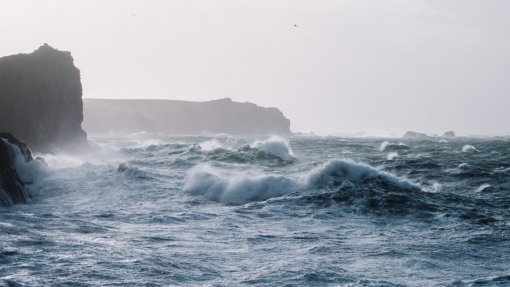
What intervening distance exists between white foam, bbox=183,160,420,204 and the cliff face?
17.7 meters

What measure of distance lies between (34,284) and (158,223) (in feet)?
20.8

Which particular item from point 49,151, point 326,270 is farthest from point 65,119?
point 326,270

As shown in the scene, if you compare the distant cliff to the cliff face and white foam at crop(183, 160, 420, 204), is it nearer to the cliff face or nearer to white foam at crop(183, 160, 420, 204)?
the cliff face

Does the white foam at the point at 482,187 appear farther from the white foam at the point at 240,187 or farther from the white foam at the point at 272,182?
the white foam at the point at 240,187

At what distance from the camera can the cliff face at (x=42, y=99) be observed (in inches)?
1358

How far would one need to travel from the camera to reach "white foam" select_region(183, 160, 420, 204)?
19234mm

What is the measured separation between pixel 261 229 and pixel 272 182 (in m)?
6.46

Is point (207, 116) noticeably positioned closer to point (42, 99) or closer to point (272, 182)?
point (42, 99)

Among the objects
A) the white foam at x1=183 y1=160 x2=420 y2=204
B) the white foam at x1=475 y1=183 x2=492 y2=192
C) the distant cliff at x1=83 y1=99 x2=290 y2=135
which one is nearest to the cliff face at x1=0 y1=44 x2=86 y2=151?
the white foam at x1=183 y1=160 x2=420 y2=204

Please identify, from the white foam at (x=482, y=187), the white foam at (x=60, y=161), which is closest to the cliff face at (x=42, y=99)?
the white foam at (x=60, y=161)

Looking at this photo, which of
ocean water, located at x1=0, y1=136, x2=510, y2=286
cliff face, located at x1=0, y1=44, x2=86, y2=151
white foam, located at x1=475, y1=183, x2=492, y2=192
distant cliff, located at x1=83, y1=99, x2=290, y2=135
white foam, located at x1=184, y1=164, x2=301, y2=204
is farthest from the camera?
distant cliff, located at x1=83, y1=99, x2=290, y2=135

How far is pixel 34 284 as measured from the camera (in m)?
8.18

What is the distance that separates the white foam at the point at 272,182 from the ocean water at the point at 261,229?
0.06m

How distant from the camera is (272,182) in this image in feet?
66.0
